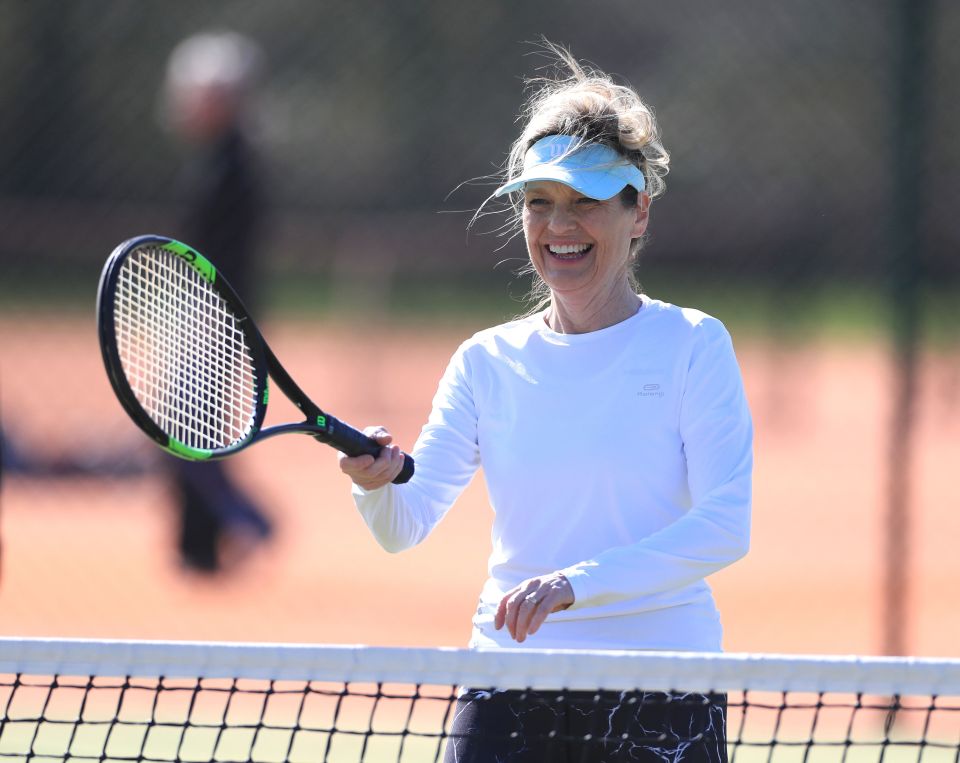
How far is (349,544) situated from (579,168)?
536 cm

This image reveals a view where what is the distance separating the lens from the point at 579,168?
240cm

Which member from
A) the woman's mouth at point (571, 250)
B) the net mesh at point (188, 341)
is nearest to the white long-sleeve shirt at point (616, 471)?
the woman's mouth at point (571, 250)

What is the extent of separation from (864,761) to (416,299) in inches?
537

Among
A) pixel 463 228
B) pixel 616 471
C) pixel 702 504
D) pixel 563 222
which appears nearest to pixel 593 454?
pixel 616 471

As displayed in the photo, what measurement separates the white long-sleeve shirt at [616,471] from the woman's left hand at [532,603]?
5 cm

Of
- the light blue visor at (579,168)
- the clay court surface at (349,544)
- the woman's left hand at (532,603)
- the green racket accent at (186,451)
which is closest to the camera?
the woman's left hand at (532,603)

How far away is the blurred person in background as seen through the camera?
6371mm

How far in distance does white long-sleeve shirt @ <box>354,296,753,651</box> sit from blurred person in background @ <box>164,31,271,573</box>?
3.99 metres

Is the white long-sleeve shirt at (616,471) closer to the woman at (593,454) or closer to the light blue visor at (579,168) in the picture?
the woman at (593,454)

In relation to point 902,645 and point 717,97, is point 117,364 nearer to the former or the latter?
point 902,645

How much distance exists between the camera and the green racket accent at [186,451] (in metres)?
2.26

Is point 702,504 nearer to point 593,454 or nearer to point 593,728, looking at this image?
point 593,454

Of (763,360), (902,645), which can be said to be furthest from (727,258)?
(902,645)

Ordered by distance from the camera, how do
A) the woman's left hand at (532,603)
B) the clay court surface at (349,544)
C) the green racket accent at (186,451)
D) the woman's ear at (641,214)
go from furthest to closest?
the clay court surface at (349,544) < the woman's ear at (641,214) < the green racket accent at (186,451) < the woman's left hand at (532,603)
